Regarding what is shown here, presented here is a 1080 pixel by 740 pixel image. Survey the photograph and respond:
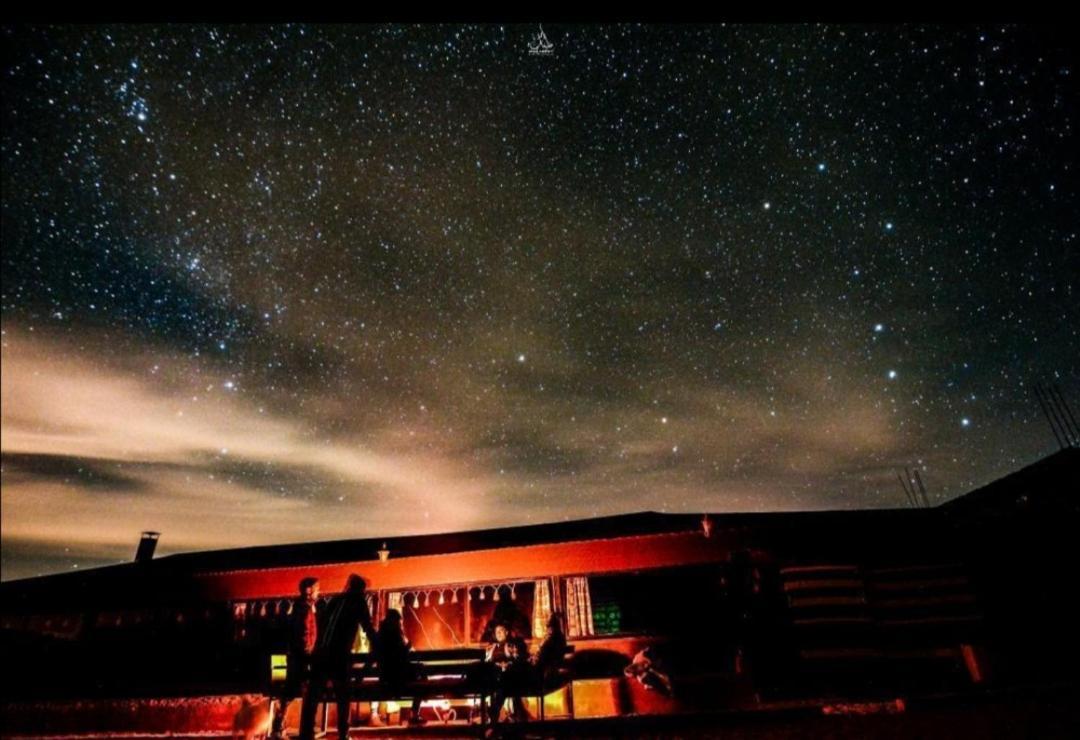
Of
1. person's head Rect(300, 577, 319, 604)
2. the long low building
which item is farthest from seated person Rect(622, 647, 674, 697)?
person's head Rect(300, 577, 319, 604)

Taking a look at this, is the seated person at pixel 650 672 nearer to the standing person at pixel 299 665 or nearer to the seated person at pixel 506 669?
the seated person at pixel 506 669

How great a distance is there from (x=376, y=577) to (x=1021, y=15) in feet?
42.9

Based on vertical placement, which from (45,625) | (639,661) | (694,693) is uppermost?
(45,625)

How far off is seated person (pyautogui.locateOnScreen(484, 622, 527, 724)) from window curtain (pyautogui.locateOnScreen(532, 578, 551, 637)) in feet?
7.37

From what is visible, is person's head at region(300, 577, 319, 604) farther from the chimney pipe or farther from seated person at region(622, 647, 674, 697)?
the chimney pipe

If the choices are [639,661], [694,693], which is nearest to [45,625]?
[639,661]

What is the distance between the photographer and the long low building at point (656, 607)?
28.0ft

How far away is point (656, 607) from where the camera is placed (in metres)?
14.1

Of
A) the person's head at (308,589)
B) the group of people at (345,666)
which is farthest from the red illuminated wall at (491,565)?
the person's head at (308,589)

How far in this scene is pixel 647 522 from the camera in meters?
11.7

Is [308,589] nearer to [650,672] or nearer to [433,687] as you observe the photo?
[433,687]

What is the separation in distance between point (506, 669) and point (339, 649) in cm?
218

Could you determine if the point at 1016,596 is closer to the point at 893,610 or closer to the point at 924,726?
the point at 893,610

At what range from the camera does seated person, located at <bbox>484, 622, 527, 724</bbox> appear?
6.80 metres
